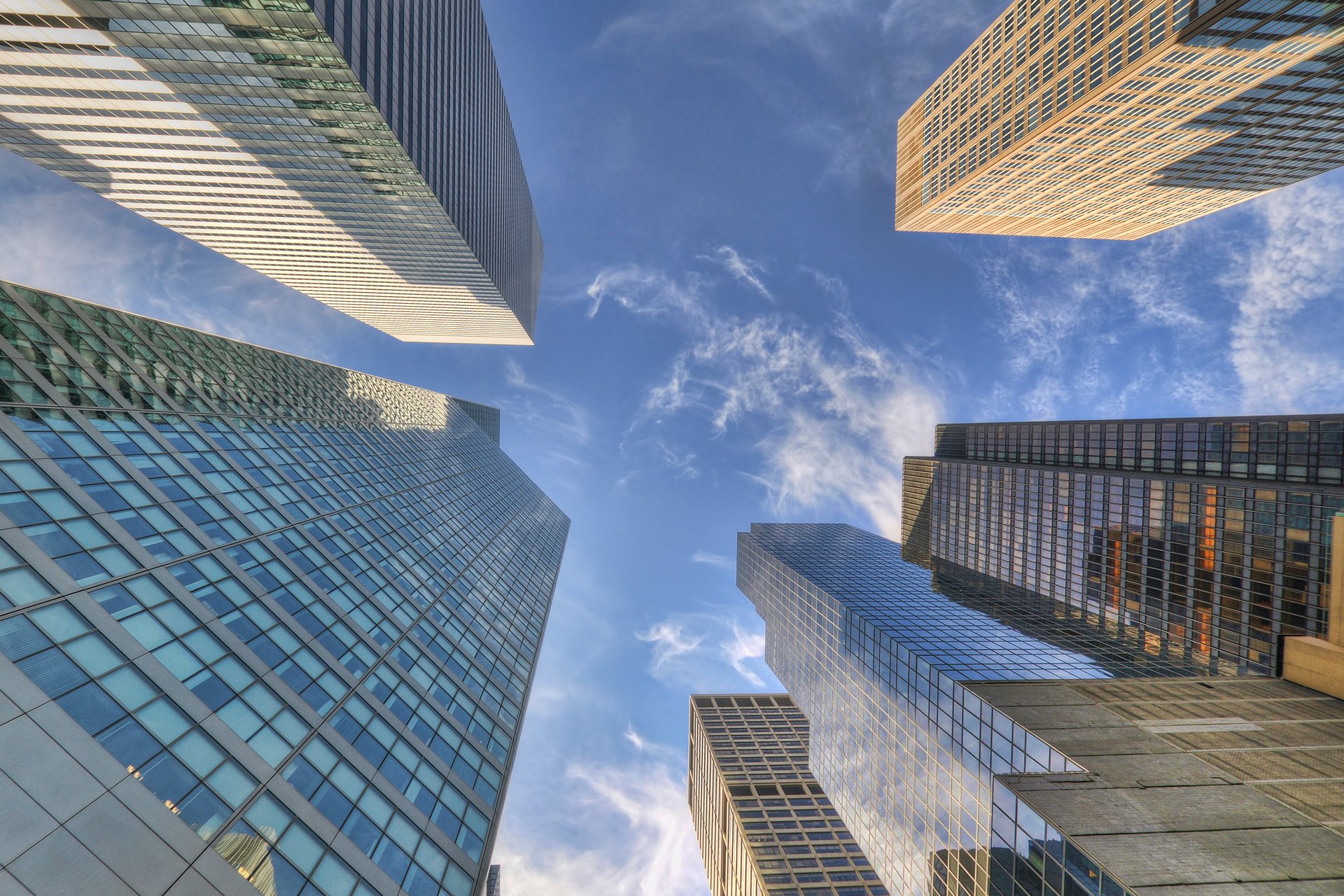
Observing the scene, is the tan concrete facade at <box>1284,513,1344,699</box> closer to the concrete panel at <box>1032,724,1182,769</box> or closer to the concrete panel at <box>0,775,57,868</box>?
the concrete panel at <box>1032,724,1182,769</box>

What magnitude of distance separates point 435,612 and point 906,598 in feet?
186

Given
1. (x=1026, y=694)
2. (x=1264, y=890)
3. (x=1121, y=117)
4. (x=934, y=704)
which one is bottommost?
(x=934, y=704)

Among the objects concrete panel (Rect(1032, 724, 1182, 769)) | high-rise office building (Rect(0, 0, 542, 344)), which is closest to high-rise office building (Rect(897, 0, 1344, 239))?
concrete panel (Rect(1032, 724, 1182, 769))

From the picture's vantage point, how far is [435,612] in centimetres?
4184

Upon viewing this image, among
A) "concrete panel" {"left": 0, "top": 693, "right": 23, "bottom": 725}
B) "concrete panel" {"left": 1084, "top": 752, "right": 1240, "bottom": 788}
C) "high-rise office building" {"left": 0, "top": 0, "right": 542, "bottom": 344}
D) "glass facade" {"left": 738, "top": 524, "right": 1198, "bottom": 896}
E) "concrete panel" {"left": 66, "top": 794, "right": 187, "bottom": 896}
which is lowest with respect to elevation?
"glass facade" {"left": 738, "top": 524, "right": 1198, "bottom": 896}

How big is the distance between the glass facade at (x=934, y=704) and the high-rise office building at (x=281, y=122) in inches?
2933

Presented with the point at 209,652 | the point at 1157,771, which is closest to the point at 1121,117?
the point at 1157,771

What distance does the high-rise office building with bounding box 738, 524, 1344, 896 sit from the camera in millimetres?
19844

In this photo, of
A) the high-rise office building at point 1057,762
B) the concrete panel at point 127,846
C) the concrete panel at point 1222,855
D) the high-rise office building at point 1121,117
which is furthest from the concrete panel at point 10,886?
the high-rise office building at point 1121,117

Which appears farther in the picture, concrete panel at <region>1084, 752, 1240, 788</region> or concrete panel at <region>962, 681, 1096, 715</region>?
concrete panel at <region>962, 681, 1096, 715</region>

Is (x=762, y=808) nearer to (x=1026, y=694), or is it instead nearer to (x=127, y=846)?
(x=1026, y=694)

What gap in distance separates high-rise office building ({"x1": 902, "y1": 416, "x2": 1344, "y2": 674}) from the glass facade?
5.41 metres

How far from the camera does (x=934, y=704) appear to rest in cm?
3731

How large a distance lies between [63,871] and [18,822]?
5.72ft
